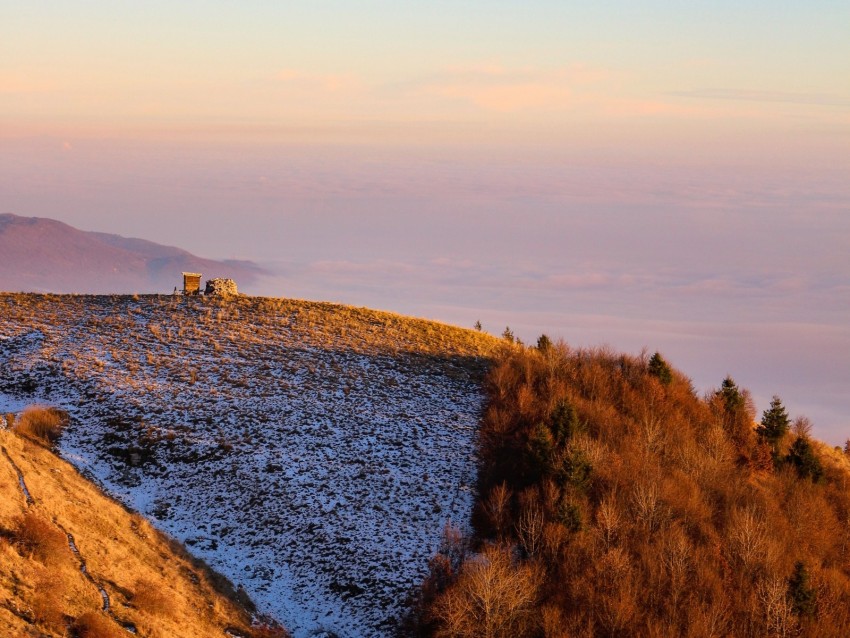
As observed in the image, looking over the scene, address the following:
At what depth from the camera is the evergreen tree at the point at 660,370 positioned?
165ft

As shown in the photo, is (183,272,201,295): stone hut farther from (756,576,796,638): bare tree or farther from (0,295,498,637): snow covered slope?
(756,576,796,638): bare tree

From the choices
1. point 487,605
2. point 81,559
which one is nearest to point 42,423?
point 81,559

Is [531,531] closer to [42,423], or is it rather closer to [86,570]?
[86,570]

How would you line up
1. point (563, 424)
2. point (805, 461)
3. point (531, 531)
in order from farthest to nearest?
1. point (805, 461)
2. point (563, 424)
3. point (531, 531)

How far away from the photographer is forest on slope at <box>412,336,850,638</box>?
27.3 m

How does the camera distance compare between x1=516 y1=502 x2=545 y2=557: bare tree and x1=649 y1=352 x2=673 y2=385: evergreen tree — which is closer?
x1=516 y1=502 x2=545 y2=557: bare tree

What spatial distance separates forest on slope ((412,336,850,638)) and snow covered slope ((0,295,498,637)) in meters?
2.31

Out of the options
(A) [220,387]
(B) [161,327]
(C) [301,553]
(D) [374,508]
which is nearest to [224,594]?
(C) [301,553]

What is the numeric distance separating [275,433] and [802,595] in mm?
24630

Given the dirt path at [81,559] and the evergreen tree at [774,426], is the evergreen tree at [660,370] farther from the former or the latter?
the dirt path at [81,559]

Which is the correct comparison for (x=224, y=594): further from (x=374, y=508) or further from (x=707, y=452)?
(x=707, y=452)

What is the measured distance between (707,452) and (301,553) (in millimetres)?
24346

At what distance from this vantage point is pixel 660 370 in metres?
50.4

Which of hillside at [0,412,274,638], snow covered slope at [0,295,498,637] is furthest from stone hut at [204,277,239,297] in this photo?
hillside at [0,412,274,638]
